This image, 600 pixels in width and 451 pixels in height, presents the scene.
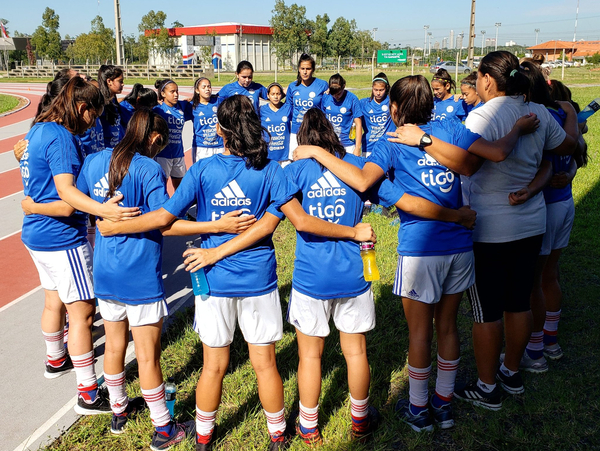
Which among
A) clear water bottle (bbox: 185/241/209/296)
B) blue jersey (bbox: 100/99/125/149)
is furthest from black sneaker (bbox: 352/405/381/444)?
blue jersey (bbox: 100/99/125/149)

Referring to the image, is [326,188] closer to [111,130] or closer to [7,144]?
[111,130]

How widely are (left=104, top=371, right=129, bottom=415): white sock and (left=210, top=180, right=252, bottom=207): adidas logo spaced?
4.56 feet

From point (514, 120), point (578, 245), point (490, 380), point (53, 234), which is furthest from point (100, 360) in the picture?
point (578, 245)

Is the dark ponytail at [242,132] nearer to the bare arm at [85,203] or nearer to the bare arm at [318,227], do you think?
the bare arm at [318,227]

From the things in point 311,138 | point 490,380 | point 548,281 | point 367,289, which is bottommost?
point 490,380

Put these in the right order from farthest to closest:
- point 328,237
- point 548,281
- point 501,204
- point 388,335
Result: point 388,335, point 548,281, point 501,204, point 328,237

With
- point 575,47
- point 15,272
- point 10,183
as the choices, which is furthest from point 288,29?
point 575,47

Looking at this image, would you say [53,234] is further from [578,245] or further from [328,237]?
[578,245]

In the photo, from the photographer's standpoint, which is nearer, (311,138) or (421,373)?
(311,138)

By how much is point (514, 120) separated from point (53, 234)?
10.4 ft

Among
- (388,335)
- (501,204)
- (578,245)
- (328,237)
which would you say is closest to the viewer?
(328,237)

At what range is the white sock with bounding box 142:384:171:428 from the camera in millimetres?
3111

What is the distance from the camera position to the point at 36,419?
140 inches

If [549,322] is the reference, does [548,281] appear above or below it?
above
